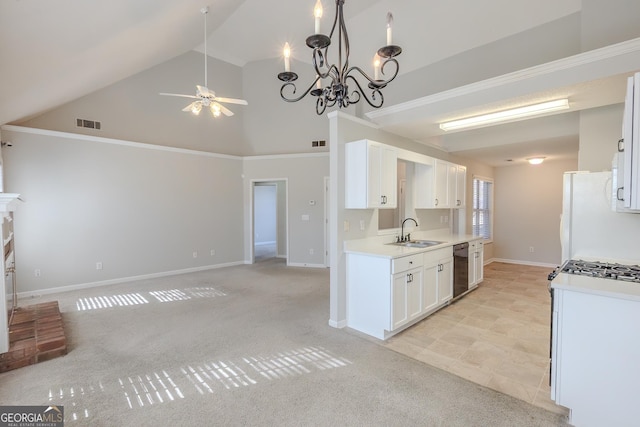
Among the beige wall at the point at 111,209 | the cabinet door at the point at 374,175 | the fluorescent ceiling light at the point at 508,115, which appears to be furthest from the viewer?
the beige wall at the point at 111,209

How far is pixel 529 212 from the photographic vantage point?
6.96m

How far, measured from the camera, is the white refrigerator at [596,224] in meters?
2.66

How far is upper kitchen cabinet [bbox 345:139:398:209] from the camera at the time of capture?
3.32 metres

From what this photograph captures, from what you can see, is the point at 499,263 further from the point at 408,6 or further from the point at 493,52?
the point at 408,6

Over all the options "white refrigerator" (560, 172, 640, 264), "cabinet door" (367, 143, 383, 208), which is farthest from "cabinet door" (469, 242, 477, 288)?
"cabinet door" (367, 143, 383, 208)

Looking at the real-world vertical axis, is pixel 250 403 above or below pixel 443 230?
below

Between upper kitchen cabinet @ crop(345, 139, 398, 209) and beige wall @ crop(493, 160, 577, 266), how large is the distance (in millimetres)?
5246

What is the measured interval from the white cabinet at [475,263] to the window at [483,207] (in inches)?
68.5

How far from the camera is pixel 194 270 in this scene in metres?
6.35

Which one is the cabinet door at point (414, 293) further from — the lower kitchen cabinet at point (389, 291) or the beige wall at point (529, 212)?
the beige wall at point (529, 212)

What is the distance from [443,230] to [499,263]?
303cm

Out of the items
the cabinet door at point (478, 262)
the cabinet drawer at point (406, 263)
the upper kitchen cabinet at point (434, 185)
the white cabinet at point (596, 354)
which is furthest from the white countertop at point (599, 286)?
the cabinet door at point (478, 262)

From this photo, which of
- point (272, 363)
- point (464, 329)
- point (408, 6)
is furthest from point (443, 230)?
point (272, 363)

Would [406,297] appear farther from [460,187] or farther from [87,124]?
[87,124]
